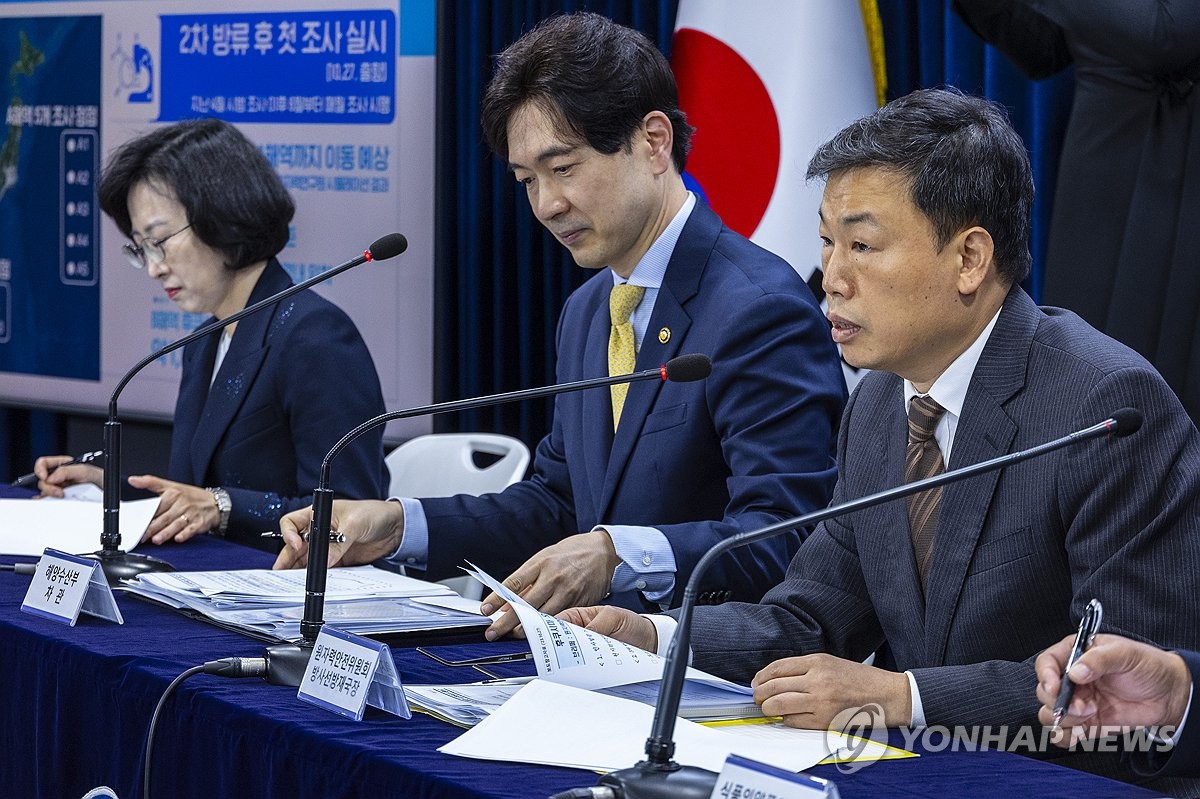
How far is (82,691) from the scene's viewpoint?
1.75 m

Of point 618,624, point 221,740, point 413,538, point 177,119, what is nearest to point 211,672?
point 221,740

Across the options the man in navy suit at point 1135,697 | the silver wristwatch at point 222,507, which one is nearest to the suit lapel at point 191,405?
the silver wristwatch at point 222,507

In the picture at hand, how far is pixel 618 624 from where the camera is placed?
1.70m

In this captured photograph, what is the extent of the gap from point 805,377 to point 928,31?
4.01 ft

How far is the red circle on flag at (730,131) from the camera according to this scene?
314 centimetres

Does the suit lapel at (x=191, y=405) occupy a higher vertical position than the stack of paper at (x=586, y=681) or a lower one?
higher

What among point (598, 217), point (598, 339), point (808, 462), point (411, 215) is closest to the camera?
point (808, 462)

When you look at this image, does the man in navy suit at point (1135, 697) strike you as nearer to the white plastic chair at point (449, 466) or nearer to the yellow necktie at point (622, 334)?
the yellow necktie at point (622, 334)

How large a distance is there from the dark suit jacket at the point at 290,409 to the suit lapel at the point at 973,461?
133 cm

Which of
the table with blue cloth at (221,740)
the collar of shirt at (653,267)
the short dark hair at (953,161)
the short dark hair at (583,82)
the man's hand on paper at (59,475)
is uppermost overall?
the short dark hair at (583,82)

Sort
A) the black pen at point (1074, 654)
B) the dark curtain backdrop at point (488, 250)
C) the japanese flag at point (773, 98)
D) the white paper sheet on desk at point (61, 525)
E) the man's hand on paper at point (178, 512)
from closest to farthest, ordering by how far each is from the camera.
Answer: the black pen at point (1074, 654) < the white paper sheet on desk at point (61, 525) < the man's hand on paper at point (178, 512) < the japanese flag at point (773, 98) < the dark curtain backdrop at point (488, 250)

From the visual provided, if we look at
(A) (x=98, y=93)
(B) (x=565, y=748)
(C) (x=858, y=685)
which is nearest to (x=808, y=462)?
(C) (x=858, y=685)

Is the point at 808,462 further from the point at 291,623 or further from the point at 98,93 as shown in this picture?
the point at 98,93

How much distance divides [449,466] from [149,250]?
732 mm
